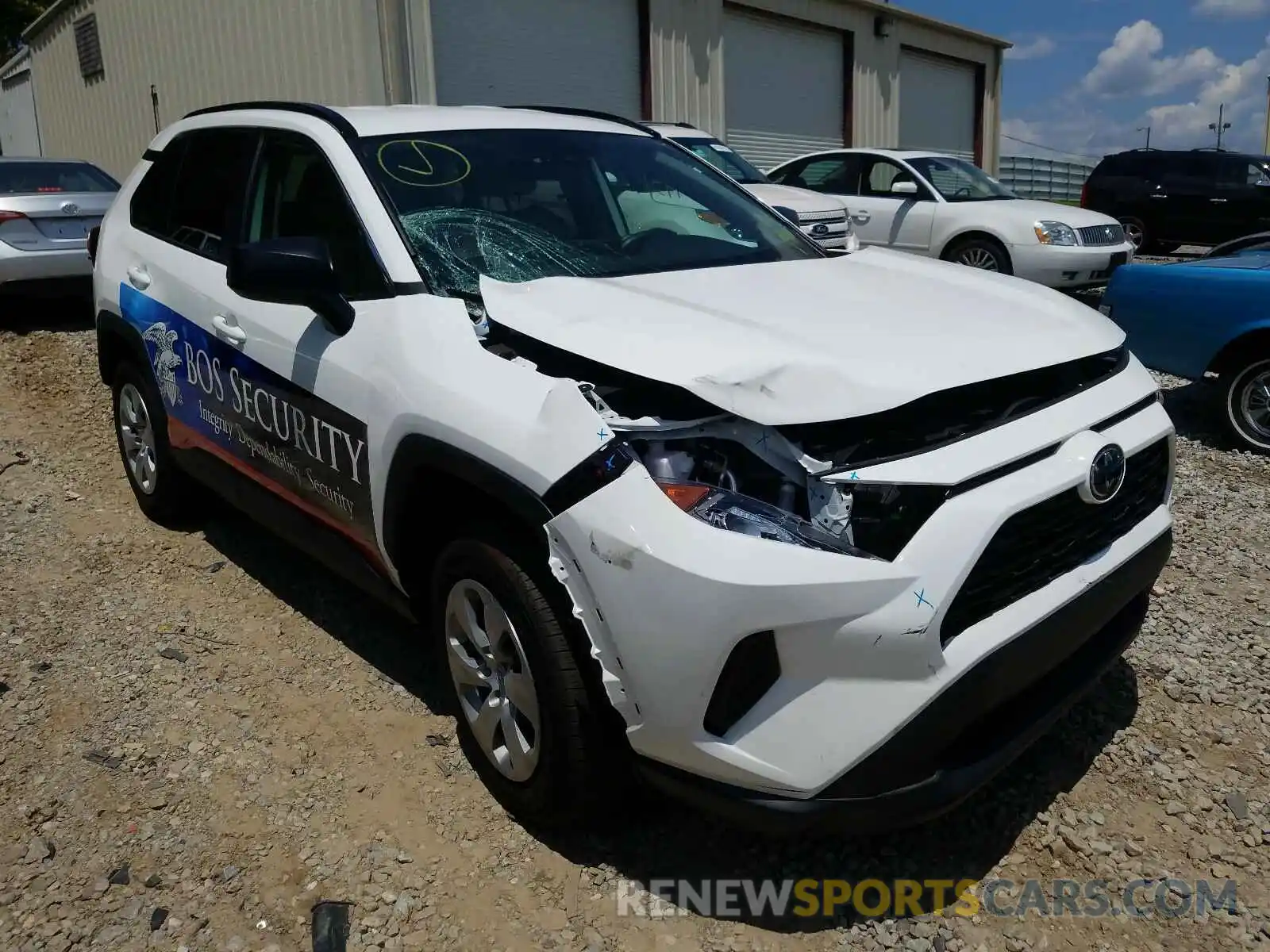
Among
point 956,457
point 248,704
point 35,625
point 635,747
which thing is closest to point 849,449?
point 956,457

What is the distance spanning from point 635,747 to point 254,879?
1100mm

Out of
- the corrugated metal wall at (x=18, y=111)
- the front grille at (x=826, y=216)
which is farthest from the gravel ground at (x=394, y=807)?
the corrugated metal wall at (x=18, y=111)

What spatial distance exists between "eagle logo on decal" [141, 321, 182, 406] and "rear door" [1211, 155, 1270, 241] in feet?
49.7

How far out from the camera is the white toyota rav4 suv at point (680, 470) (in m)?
2.08

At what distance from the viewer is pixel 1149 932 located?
238 cm

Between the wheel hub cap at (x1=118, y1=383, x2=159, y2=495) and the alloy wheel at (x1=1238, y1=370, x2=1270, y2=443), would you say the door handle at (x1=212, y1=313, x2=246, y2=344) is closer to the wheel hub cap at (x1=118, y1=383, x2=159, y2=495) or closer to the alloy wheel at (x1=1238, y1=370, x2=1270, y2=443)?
the wheel hub cap at (x1=118, y1=383, x2=159, y2=495)

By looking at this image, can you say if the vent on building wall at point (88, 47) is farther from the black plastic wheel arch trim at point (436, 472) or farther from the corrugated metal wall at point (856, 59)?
the black plastic wheel arch trim at point (436, 472)

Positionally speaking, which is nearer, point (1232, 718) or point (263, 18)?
point (1232, 718)

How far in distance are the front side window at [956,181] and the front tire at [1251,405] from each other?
546 centimetres

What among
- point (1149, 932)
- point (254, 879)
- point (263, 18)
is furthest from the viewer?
point (263, 18)

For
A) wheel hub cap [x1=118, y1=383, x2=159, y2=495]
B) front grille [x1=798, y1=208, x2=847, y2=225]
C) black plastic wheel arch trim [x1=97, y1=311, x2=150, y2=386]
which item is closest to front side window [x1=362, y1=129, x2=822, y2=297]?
black plastic wheel arch trim [x1=97, y1=311, x2=150, y2=386]

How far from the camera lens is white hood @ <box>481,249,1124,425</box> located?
2221 millimetres

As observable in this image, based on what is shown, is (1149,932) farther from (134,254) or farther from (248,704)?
(134,254)

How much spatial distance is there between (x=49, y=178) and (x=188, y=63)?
5.50 m
